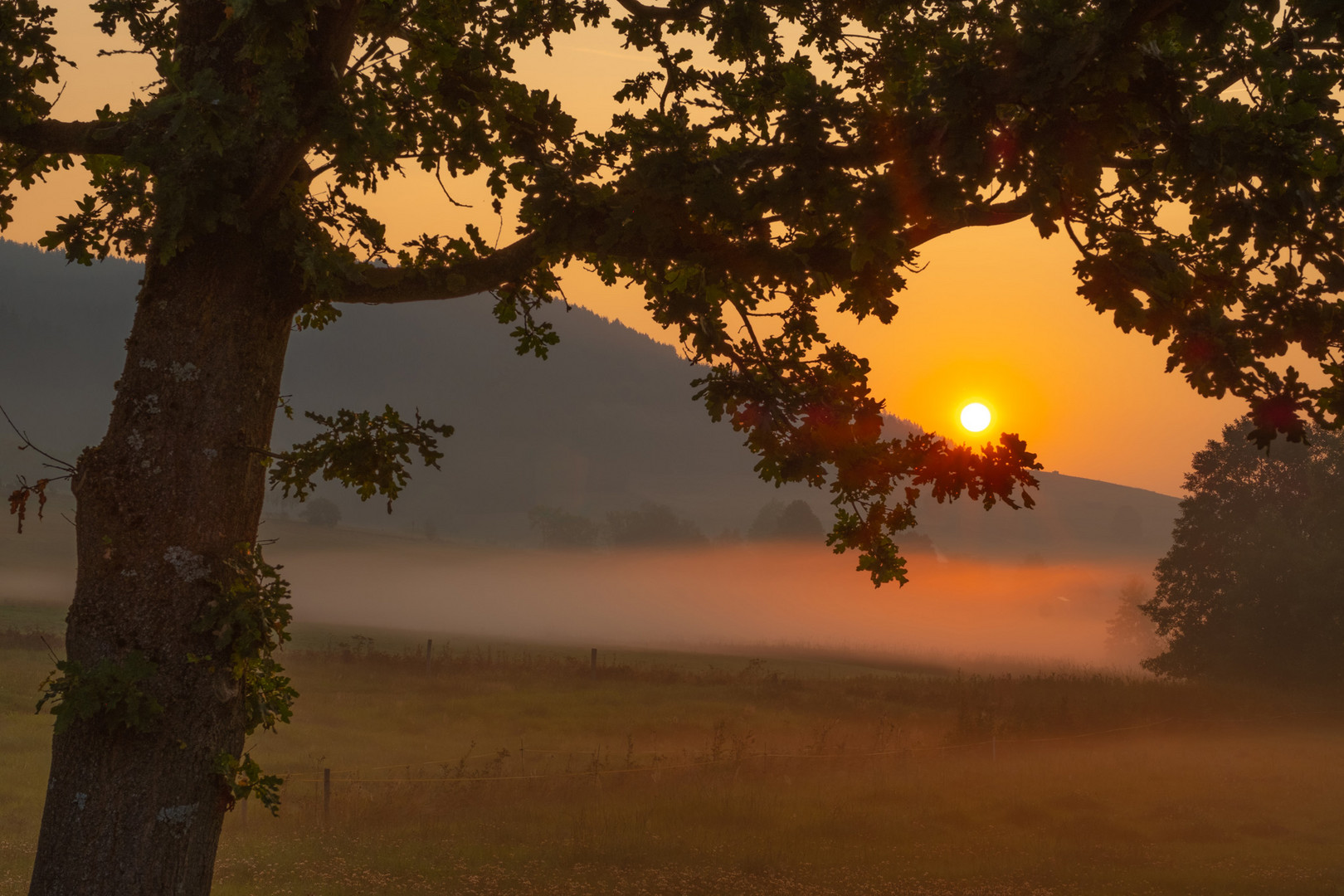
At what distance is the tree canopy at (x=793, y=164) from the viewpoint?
5.25 meters

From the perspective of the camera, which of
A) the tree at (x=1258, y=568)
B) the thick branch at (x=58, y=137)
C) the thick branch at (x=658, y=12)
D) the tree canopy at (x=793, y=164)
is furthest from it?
the tree at (x=1258, y=568)

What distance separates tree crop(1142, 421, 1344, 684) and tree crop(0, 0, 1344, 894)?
43407 mm

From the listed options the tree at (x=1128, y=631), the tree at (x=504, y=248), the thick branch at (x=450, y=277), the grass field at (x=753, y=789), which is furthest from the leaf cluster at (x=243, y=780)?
the tree at (x=1128, y=631)

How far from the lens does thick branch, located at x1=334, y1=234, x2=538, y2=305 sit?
789 centimetres

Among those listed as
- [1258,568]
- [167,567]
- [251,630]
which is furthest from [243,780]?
[1258,568]

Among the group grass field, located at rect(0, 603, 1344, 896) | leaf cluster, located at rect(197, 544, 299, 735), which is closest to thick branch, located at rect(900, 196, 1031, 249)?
leaf cluster, located at rect(197, 544, 299, 735)

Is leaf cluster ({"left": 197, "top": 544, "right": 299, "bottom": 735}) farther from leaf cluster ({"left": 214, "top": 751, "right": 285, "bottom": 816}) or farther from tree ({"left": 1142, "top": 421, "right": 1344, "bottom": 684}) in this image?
tree ({"left": 1142, "top": 421, "right": 1344, "bottom": 684})

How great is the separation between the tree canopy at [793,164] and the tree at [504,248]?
0.03 meters

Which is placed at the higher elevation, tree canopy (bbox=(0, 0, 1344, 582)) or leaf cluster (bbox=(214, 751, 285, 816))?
tree canopy (bbox=(0, 0, 1344, 582))

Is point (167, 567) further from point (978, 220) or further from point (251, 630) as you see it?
point (978, 220)

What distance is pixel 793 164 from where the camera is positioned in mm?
5871

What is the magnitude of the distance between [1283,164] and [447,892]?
537 inches

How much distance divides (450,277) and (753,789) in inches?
648

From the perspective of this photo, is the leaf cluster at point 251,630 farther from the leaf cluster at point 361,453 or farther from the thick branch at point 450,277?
the thick branch at point 450,277
